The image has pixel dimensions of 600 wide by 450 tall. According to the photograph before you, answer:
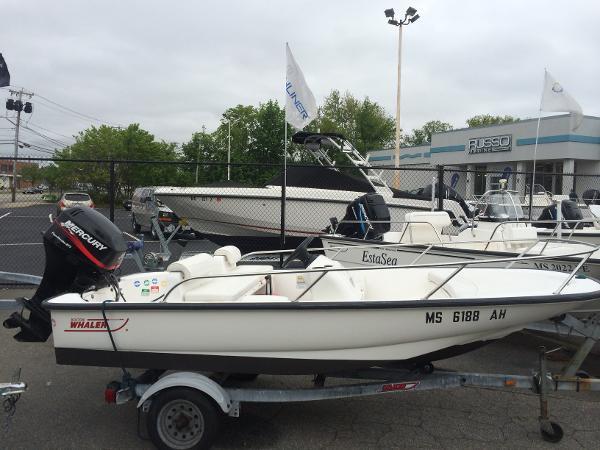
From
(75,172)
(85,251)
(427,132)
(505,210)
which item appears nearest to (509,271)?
(85,251)

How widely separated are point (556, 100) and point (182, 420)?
7.76m

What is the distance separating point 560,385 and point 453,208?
21.8ft

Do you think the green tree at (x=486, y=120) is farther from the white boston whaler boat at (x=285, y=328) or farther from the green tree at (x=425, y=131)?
the white boston whaler boat at (x=285, y=328)

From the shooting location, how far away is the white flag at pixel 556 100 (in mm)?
8117

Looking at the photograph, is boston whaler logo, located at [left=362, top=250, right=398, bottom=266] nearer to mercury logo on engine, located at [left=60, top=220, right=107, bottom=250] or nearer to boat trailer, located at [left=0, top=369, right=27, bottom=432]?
mercury logo on engine, located at [left=60, top=220, right=107, bottom=250]

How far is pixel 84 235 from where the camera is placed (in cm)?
350

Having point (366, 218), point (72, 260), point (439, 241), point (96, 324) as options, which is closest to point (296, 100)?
point (366, 218)

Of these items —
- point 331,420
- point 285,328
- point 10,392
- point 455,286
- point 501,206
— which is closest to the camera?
point 285,328

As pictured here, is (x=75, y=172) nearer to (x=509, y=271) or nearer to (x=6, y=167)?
(x=509, y=271)

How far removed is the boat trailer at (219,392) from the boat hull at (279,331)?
0.16 meters

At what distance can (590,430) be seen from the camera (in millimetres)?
3520

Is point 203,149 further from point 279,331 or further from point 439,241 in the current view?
point 279,331

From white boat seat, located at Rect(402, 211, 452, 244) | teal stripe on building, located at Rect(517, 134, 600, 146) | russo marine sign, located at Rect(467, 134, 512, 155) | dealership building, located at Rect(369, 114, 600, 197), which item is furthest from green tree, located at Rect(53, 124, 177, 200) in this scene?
white boat seat, located at Rect(402, 211, 452, 244)

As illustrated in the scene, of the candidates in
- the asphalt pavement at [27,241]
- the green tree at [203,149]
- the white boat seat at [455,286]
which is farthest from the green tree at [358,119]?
the white boat seat at [455,286]
